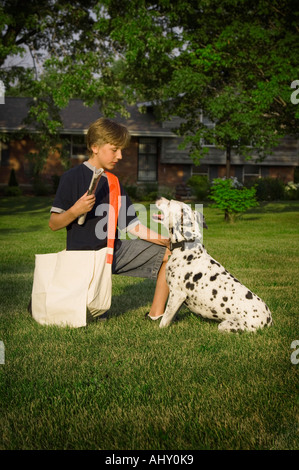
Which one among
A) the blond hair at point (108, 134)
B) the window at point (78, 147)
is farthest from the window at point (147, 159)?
the blond hair at point (108, 134)

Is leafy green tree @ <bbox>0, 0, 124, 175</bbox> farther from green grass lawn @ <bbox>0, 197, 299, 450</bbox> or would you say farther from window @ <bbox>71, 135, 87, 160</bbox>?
green grass lawn @ <bbox>0, 197, 299, 450</bbox>

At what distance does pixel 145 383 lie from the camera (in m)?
4.22

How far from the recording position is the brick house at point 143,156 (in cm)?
3672

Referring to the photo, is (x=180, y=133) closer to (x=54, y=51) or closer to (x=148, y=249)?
(x=54, y=51)

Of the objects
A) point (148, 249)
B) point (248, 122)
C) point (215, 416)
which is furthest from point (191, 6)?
point (215, 416)

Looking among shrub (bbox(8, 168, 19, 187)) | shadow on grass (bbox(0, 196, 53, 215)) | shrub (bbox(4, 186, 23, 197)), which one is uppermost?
shrub (bbox(8, 168, 19, 187))

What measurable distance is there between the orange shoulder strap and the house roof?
98.7 feet

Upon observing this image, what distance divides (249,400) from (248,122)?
57.3 feet

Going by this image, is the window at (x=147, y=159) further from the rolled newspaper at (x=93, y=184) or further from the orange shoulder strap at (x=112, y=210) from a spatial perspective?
the rolled newspaper at (x=93, y=184)

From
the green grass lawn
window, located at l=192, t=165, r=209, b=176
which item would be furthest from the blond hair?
window, located at l=192, t=165, r=209, b=176

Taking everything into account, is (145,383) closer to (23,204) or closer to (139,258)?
(139,258)

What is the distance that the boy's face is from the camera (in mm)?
5879

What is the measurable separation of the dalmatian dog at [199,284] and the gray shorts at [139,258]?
17.2 inches

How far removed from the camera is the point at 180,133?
89.2 feet
